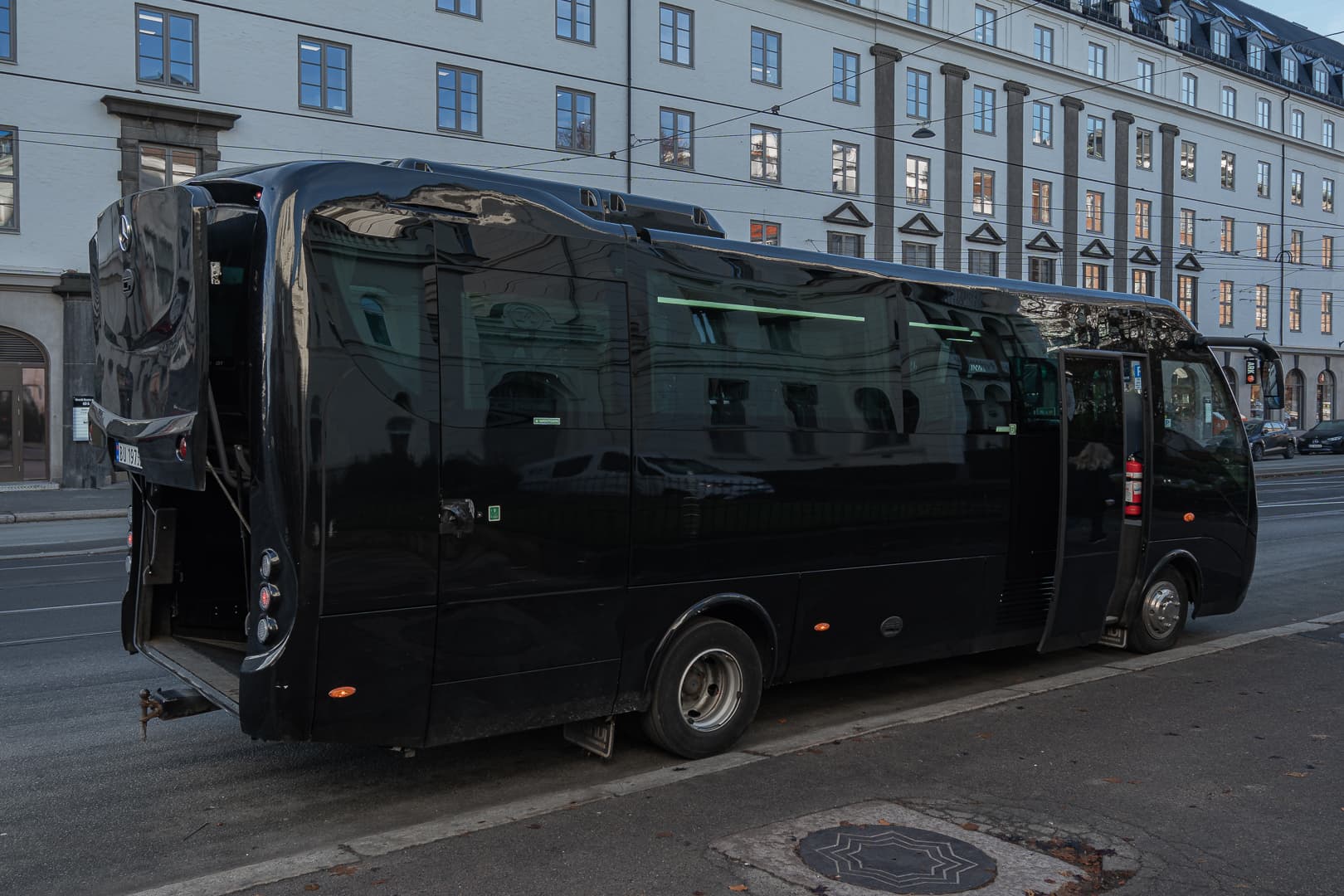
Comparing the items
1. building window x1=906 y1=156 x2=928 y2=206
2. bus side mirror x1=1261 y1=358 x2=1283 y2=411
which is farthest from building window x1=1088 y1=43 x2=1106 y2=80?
bus side mirror x1=1261 y1=358 x2=1283 y2=411

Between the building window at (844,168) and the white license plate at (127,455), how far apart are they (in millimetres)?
33131

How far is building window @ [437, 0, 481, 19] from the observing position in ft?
94.8

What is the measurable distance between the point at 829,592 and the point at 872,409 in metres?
1.18

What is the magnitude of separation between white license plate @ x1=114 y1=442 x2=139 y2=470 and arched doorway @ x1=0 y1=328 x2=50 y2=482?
22629mm

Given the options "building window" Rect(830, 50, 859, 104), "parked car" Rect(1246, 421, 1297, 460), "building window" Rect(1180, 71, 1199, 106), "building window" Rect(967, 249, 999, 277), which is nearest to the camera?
"building window" Rect(830, 50, 859, 104)

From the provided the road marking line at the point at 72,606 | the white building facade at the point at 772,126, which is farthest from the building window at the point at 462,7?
the road marking line at the point at 72,606

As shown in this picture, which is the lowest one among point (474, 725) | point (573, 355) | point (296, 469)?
point (474, 725)

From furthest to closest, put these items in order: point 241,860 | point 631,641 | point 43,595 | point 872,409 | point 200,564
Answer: point 43,595
point 872,409
point 200,564
point 631,641
point 241,860

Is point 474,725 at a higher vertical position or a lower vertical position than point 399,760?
higher

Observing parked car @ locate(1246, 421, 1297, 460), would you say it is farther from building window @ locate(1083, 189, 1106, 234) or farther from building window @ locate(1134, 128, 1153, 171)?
building window @ locate(1134, 128, 1153, 171)

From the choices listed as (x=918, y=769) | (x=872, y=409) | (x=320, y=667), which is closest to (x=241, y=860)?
(x=320, y=667)

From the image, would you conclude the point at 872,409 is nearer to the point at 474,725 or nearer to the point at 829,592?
the point at 829,592

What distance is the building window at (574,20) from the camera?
3075 cm

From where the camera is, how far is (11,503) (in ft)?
75.0
